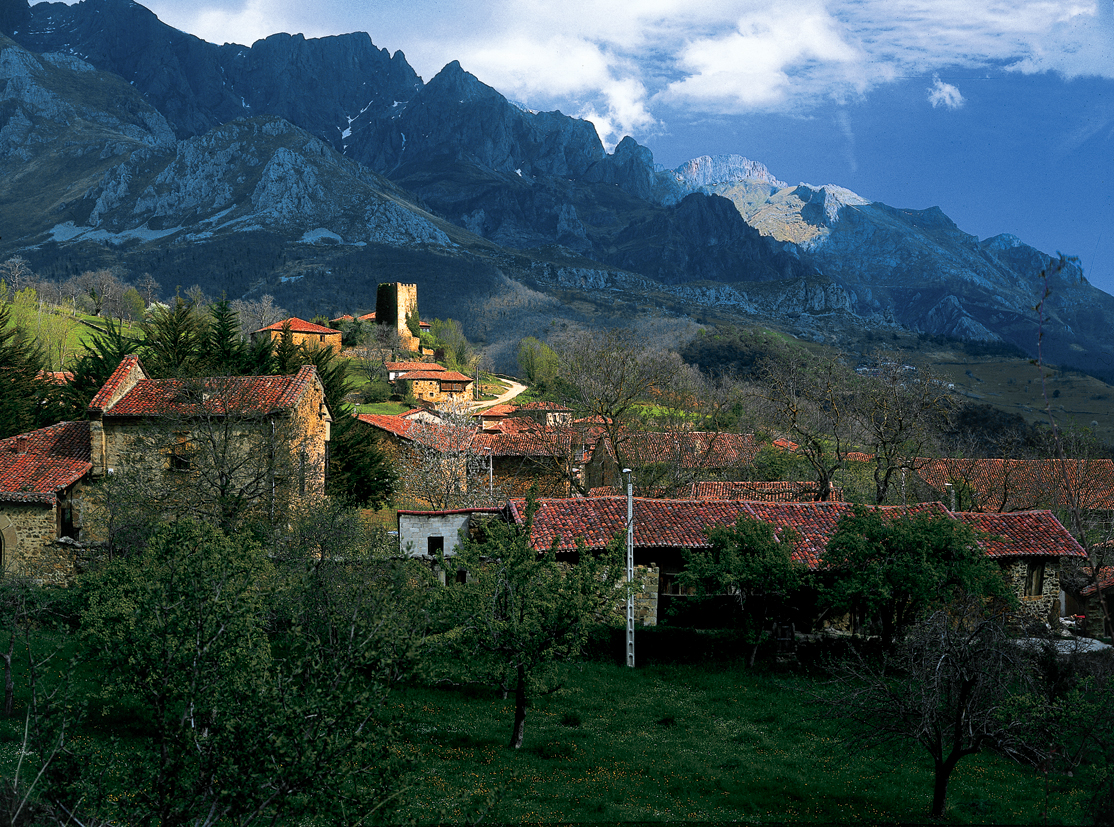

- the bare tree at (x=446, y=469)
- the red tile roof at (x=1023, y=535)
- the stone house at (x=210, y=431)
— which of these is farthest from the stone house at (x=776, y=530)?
the bare tree at (x=446, y=469)

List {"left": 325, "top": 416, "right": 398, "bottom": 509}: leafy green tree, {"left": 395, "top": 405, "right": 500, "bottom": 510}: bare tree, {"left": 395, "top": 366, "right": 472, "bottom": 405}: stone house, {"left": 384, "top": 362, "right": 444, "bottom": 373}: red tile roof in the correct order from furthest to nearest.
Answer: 1. {"left": 384, "top": 362, "right": 444, "bottom": 373}: red tile roof
2. {"left": 395, "top": 366, "right": 472, "bottom": 405}: stone house
3. {"left": 395, "top": 405, "right": 500, "bottom": 510}: bare tree
4. {"left": 325, "top": 416, "right": 398, "bottom": 509}: leafy green tree

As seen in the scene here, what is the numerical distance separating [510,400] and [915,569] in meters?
79.7

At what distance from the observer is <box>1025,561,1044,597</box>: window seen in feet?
101

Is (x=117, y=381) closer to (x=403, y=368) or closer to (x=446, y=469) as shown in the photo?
(x=446, y=469)

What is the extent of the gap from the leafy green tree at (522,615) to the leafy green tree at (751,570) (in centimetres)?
698

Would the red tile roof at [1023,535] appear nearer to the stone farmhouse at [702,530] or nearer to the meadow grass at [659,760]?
the stone farmhouse at [702,530]

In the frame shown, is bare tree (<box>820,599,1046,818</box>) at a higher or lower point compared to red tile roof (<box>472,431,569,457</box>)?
lower

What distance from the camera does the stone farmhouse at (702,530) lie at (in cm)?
2900

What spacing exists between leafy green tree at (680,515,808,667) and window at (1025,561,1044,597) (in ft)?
35.5

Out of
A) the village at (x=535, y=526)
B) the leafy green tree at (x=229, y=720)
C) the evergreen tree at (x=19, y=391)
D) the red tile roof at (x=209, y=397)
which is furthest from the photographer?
the evergreen tree at (x=19, y=391)

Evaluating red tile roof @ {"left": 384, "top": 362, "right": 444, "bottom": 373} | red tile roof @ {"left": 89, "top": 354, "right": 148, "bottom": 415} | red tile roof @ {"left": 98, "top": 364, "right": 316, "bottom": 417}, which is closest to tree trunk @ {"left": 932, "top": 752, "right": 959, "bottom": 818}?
red tile roof @ {"left": 98, "top": 364, "right": 316, "bottom": 417}

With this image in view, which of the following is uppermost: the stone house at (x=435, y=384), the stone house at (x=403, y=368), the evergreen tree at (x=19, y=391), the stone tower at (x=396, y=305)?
the stone tower at (x=396, y=305)

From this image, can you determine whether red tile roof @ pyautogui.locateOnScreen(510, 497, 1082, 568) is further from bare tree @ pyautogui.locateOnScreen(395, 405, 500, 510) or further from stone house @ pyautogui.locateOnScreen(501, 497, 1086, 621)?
bare tree @ pyautogui.locateOnScreen(395, 405, 500, 510)

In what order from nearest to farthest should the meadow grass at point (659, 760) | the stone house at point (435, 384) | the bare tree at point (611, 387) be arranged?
the meadow grass at point (659, 760) → the bare tree at point (611, 387) → the stone house at point (435, 384)
